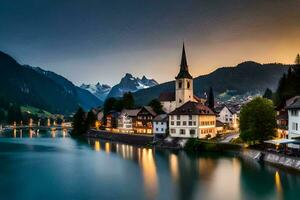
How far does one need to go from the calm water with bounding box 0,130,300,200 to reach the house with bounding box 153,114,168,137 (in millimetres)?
22511

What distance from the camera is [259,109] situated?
203ft

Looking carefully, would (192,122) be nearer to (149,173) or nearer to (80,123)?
(149,173)

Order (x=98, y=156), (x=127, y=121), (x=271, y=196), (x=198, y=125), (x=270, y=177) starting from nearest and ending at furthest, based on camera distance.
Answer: (x=271, y=196) < (x=270, y=177) < (x=98, y=156) < (x=198, y=125) < (x=127, y=121)

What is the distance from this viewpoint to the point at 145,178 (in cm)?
4612

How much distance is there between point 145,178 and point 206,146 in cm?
2764

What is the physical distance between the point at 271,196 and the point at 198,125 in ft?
143

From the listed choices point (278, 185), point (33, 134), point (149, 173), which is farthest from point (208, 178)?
point (33, 134)

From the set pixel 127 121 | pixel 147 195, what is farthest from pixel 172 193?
pixel 127 121

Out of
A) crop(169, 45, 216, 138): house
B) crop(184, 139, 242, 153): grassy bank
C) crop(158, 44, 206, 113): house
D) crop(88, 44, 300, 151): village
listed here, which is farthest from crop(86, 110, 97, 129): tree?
crop(184, 139, 242, 153): grassy bank

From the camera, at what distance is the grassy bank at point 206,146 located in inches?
2645

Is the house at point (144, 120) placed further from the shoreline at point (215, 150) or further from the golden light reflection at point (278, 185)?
the golden light reflection at point (278, 185)

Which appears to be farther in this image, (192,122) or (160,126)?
(160,126)

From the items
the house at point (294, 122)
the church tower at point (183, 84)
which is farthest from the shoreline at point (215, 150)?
the church tower at point (183, 84)

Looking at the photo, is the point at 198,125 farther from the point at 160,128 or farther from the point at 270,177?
the point at 270,177
